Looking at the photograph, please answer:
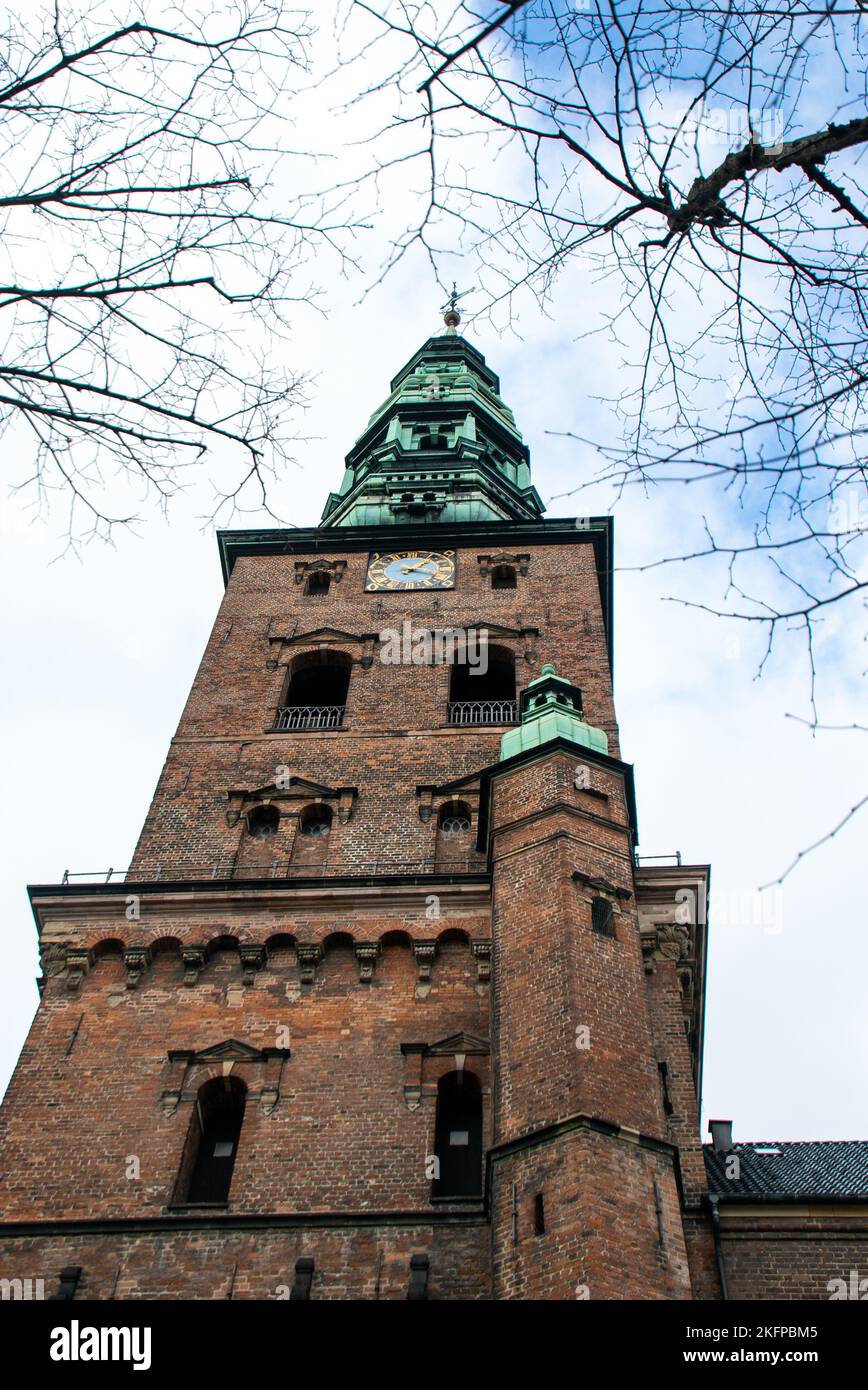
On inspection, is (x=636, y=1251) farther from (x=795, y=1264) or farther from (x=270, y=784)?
(x=270, y=784)

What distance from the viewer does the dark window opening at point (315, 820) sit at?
2155 cm

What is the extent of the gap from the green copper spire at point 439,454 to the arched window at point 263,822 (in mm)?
11605

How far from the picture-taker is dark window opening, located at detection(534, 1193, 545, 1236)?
1322cm

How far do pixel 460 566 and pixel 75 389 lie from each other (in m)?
21.3

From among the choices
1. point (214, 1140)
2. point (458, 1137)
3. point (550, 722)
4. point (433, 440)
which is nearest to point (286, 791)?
point (550, 722)

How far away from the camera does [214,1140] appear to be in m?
16.6

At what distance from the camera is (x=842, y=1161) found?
18906 millimetres

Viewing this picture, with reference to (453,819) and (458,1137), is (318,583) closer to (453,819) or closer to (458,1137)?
(453,819)

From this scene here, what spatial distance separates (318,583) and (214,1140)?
1390 centimetres

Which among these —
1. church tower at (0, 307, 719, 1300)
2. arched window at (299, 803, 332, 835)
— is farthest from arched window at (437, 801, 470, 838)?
arched window at (299, 803, 332, 835)

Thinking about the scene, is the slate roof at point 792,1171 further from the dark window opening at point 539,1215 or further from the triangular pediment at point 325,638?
the triangular pediment at point 325,638

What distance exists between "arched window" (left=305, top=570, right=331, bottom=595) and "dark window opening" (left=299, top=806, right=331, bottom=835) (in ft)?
24.6

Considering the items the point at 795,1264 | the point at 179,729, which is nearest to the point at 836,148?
the point at 795,1264

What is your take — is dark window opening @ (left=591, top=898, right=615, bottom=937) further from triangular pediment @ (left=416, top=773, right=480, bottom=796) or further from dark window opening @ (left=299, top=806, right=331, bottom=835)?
dark window opening @ (left=299, top=806, right=331, bottom=835)
